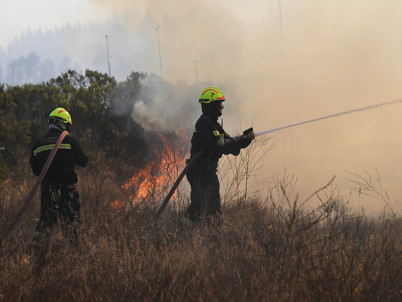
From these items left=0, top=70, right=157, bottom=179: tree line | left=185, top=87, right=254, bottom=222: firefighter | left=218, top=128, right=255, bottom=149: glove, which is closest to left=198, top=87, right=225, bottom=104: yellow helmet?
left=185, top=87, right=254, bottom=222: firefighter

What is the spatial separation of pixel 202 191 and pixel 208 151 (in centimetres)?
43

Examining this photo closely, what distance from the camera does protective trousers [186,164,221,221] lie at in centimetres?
563

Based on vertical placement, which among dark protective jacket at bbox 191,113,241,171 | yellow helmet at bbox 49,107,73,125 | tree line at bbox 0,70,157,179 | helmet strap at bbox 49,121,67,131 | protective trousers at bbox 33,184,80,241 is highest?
tree line at bbox 0,70,157,179

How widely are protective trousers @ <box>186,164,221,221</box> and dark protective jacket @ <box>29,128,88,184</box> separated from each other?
120 cm

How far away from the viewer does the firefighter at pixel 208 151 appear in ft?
18.3

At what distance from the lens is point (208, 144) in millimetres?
5559

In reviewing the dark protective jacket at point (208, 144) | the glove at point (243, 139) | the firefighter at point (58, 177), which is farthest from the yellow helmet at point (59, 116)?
the glove at point (243, 139)

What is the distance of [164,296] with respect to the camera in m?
3.31

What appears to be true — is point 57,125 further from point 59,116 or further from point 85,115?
point 85,115

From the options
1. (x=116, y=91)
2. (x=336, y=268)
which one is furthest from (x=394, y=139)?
(x=336, y=268)

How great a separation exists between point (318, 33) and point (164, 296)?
14.1 meters

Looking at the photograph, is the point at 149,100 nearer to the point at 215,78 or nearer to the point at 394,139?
the point at 215,78

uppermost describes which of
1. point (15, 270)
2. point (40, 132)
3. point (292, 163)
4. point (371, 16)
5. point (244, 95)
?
point (371, 16)

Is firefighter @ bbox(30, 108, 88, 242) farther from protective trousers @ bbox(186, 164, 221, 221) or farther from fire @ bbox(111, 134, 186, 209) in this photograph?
protective trousers @ bbox(186, 164, 221, 221)
